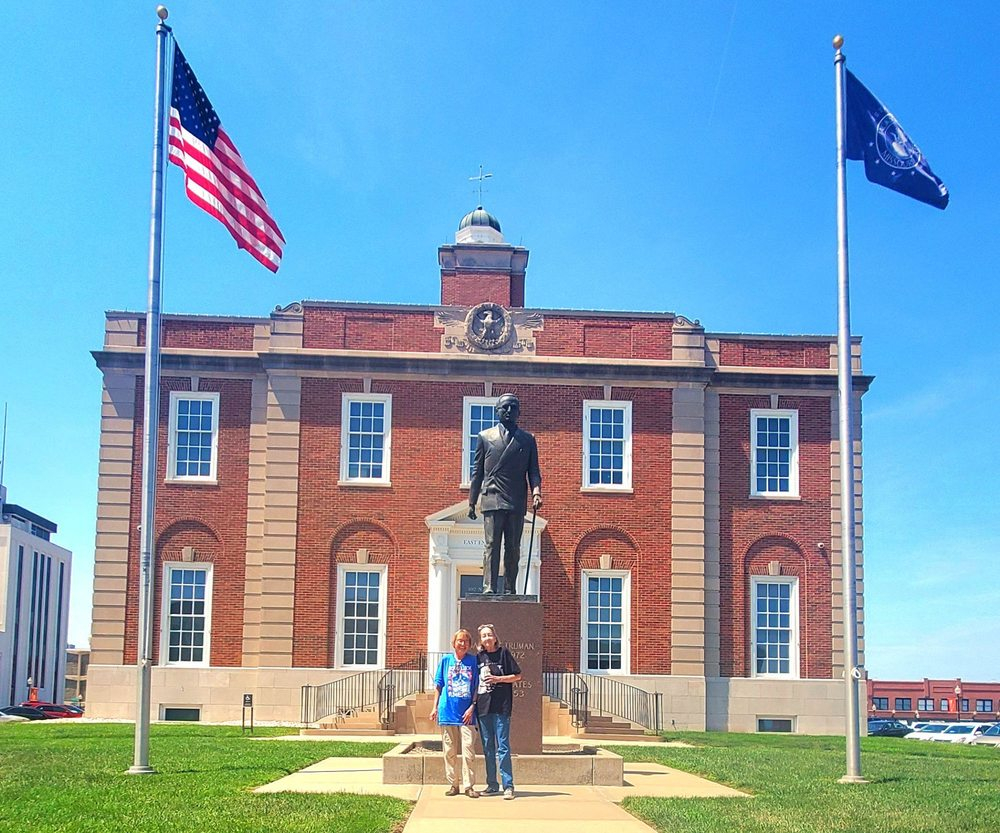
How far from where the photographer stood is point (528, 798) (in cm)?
1232

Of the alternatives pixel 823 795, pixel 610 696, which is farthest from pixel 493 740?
pixel 610 696

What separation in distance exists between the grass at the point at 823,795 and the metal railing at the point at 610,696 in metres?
6.56

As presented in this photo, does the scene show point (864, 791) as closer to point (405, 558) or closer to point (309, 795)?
point (309, 795)

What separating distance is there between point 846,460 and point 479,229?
24943mm

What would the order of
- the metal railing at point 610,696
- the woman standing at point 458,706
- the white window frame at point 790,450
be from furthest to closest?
the white window frame at point 790,450
the metal railing at point 610,696
the woman standing at point 458,706

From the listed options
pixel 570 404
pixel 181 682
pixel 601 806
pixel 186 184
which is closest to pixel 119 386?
pixel 181 682

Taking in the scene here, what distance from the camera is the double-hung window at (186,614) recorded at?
29.3 metres

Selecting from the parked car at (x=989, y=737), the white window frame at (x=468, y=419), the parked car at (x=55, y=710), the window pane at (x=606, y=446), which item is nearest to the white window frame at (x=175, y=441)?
the white window frame at (x=468, y=419)

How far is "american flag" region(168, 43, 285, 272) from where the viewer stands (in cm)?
1688

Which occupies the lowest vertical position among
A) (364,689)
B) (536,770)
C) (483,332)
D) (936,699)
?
(936,699)

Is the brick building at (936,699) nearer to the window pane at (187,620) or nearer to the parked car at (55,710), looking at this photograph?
the parked car at (55,710)

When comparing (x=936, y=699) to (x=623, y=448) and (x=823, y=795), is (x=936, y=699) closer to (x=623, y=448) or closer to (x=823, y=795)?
(x=623, y=448)

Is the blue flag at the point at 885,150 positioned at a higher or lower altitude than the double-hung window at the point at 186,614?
higher

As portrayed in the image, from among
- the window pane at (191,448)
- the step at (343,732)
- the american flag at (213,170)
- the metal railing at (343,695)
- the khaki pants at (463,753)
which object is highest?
the american flag at (213,170)
